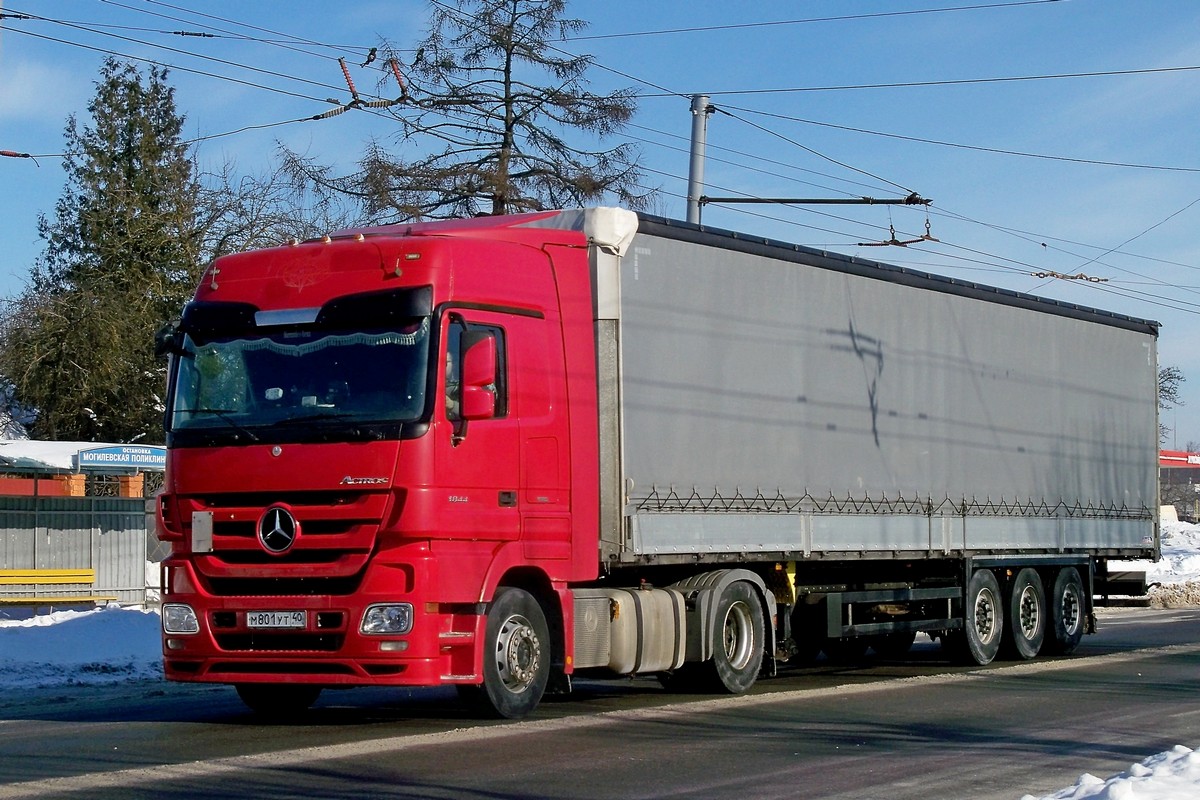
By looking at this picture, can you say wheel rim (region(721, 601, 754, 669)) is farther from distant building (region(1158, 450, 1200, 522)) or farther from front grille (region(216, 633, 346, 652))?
distant building (region(1158, 450, 1200, 522))

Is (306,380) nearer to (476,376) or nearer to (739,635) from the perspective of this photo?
(476,376)

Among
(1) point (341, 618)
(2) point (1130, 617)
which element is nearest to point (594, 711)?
(1) point (341, 618)

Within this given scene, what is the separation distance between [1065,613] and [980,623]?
190 centimetres

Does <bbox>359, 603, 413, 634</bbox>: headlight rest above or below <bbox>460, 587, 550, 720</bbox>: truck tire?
above

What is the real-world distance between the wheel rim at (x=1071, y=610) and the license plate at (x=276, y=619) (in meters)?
11.1

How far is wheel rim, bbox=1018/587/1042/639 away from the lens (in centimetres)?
1833

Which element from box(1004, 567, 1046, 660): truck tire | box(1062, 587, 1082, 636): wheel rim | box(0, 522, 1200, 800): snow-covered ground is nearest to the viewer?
box(0, 522, 1200, 800): snow-covered ground

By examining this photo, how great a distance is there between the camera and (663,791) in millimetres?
8289

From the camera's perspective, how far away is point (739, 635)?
45.6ft

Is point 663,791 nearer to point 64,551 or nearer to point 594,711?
point 594,711

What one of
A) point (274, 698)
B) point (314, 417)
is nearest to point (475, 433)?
point (314, 417)

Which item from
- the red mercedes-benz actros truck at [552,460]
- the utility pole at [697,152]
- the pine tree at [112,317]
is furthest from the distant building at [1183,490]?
the red mercedes-benz actros truck at [552,460]

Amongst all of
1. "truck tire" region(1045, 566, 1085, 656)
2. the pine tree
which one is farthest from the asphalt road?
the pine tree

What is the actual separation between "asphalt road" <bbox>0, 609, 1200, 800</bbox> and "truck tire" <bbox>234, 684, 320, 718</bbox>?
0.16 m
